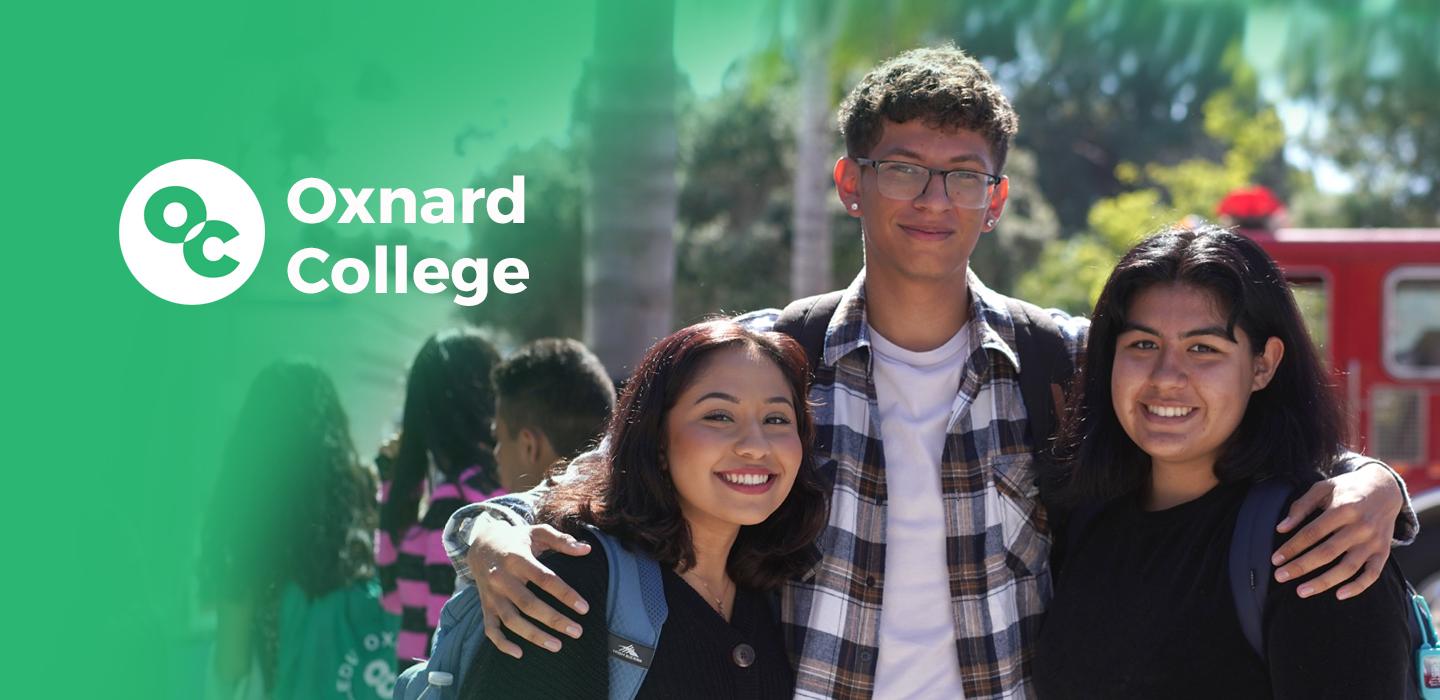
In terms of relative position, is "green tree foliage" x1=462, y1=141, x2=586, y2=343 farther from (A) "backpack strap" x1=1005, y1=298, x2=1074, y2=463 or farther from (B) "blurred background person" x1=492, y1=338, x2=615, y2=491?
(A) "backpack strap" x1=1005, y1=298, x2=1074, y2=463

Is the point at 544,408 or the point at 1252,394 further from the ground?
the point at 1252,394

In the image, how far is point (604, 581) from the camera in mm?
2326

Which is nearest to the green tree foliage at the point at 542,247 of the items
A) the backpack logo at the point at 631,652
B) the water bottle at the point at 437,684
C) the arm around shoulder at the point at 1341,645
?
the water bottle at the point at 437,684

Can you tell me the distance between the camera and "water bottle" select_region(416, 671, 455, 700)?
234 centimetres

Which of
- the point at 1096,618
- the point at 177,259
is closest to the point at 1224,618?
the point at 1096,618

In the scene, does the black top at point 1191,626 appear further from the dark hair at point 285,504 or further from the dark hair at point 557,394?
the dark hair at point 285,504

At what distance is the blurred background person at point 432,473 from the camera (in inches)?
168

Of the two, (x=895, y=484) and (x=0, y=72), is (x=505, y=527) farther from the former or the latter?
(x=0, y=72)

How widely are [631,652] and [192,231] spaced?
345 centimetres

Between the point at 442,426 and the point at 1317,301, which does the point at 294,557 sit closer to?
the point at 442,426

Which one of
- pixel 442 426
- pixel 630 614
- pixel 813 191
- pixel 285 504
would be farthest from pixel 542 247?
pixel 630 614

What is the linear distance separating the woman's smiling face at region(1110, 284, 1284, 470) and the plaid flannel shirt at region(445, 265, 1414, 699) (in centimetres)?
39

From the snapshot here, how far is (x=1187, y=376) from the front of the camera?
2.48 meters
